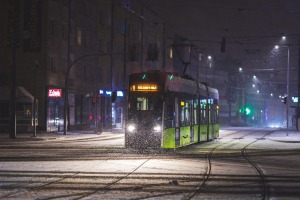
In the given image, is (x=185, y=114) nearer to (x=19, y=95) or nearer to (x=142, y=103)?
(x=142, y=103)

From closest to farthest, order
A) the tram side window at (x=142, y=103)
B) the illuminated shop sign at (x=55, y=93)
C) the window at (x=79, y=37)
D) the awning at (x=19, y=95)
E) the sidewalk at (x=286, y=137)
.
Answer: the tram side window at (x=142, y=103), the sidewalk at (x=286, y=137), the awning at (x=19, y=95), the illuminated shop sign at (x=55, y=93), the window at (x=79, y=37)

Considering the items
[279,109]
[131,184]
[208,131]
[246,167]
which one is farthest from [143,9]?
[279,109]

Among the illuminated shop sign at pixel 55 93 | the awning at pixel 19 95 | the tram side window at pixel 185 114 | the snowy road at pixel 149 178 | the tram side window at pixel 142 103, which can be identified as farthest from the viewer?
the illuminated shop sign at pixel 55 93

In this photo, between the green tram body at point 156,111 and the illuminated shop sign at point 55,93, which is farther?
the illuminated shop sign at point 55,93

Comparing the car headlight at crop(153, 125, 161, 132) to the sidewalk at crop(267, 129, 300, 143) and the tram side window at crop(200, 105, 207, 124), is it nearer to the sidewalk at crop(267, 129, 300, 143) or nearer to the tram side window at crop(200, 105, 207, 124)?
the tram side window at crop(200, 105, 207, 124)

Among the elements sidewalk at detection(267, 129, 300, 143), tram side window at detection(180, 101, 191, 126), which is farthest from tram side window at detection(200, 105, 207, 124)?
sidewalk at detection(267, 129, 300, 143)

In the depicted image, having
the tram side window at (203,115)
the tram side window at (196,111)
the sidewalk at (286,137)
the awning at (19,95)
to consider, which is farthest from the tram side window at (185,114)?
the awning at (19,95)

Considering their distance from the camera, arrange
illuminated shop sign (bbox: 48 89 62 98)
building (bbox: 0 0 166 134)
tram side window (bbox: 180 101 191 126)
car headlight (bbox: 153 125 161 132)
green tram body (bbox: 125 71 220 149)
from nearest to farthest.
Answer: car headlight (bbox: 153 125 161 132), green tram body (bbox: 125 71 220 149), tram side window (bbox: 180 101 191 126), building (bbox: 0 0 166 134), illuminated shop sign (bbox: 48 89 62 98)

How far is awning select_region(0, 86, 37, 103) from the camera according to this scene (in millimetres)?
49156

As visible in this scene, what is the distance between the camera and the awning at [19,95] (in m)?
49.2

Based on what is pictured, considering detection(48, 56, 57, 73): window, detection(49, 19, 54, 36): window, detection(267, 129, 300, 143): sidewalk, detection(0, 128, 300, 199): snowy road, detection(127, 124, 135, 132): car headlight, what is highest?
detection(49, 19, 54, 36): window

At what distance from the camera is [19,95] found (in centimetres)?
4928

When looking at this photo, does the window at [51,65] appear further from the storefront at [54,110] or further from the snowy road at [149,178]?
the snowy road at [149,178]

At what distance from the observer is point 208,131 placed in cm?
3559
